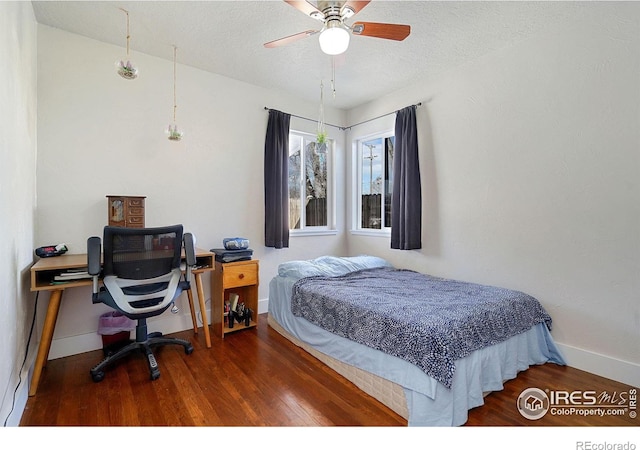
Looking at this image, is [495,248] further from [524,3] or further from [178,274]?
[178,274]

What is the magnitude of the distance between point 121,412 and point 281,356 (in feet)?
3.56

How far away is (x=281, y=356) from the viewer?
7.90 ft

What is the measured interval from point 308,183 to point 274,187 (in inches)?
27.0

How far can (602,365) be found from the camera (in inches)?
83.0

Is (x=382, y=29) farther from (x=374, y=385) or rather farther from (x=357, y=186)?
(x=357, y=186)

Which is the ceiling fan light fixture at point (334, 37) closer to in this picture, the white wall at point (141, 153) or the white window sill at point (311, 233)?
the white wall at point (141, 153)

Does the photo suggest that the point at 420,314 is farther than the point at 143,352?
No

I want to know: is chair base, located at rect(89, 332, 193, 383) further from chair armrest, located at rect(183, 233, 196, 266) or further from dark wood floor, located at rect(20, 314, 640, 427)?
chair armrest, located at rect(183, 233, 196, 266)

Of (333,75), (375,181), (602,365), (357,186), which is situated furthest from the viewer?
(357,186)

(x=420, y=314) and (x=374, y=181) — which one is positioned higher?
(x=374, y=181)

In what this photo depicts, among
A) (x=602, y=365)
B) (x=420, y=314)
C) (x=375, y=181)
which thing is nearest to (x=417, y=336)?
(x=420, y=314)

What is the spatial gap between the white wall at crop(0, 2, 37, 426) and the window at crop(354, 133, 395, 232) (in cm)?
328

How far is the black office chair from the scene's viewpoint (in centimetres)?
197

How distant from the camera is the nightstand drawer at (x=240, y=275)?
2.78 metres
